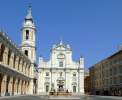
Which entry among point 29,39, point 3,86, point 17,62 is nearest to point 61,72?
point 29,39

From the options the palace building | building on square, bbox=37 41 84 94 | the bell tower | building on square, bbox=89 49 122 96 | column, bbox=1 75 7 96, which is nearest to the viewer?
the palace building

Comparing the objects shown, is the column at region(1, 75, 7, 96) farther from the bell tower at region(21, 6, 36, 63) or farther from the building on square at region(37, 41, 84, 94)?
the building on square at region(37, 41, 84, 94)

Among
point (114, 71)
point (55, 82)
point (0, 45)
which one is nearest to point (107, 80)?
point (114, 71)

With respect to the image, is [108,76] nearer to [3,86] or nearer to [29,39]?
[29,39]

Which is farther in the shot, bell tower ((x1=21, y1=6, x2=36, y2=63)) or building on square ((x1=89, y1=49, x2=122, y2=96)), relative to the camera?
bell tower ((x1=21, y1=6, x2=36, y2=63))

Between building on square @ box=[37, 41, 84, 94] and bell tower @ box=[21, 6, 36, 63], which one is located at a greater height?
bell tower @ box=[21, 6, 36, 63]

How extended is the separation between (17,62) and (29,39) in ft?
86.8

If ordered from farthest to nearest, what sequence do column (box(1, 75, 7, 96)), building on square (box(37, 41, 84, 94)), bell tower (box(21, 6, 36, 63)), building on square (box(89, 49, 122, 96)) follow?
building on square (box(37, 41, 84, 94))
bell tower (box(21, 6, 36, 63))
building on square (box(89, 49, 122, 96))
column (box(1, 75, 7, 96))

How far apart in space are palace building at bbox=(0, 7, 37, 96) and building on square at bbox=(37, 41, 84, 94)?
8863 millimetres

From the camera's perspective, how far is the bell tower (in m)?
93.1

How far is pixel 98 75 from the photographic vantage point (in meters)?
107

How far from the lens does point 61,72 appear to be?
10419 centimetres

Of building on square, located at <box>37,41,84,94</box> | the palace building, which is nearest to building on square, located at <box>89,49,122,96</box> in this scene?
building on square, located at <box>37,41,84,94</box>

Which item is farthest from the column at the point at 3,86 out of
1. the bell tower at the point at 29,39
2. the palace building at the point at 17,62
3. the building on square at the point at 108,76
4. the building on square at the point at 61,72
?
the building on square at the point at 61,72
